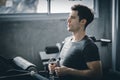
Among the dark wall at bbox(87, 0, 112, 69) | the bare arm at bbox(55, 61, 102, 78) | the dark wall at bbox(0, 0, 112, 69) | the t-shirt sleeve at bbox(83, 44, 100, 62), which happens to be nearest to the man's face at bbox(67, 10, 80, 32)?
the t-shirt sleeve at bbox(83, 44, 100, 62)

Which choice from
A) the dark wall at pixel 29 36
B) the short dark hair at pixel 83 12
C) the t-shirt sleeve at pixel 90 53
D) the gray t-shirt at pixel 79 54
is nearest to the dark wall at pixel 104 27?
the dark wall at pixel 29 36

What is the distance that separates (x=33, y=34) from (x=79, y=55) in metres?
1.69

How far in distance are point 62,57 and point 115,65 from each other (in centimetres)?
206

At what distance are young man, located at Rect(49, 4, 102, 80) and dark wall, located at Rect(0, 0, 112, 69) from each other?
1358mm

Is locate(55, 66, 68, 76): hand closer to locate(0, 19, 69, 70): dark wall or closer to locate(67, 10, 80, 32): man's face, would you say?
locate(67, 10, 80, 32): man's face

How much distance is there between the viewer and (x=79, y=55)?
243 centimetres

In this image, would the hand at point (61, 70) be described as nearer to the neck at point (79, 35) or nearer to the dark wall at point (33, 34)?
the neck at point (79, 35)

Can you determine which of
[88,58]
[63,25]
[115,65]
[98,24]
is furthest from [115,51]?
[88,58]

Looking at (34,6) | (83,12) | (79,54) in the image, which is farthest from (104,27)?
(79,54)

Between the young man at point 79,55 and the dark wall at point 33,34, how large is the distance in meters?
1.36

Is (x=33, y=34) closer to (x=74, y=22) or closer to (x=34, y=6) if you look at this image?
(x=34, y=6)

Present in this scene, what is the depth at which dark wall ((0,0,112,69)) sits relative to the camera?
381cm

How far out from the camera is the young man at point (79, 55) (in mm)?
2303

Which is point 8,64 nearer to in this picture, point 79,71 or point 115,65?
point 79,71
